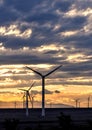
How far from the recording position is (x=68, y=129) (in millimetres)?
76750

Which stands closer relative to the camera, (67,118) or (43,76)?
(67,118)

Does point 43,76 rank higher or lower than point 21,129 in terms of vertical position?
higher

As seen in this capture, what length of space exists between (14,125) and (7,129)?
1.44 metres

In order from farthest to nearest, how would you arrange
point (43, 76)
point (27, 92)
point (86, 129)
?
point (27, 92), point (43, 76), point (86, 129)

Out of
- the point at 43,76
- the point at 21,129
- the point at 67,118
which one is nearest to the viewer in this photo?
the point at 67,118

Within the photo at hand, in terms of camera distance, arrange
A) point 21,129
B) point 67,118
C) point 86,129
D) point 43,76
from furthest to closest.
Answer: point 43,76
point 21,129
point 67,118
point 86,129

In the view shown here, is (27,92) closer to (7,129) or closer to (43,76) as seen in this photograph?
(43,76)

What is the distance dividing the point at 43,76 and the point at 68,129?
223 feet

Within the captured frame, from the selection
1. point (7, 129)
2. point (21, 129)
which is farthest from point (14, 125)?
point (21, 129)

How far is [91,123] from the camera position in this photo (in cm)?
7669

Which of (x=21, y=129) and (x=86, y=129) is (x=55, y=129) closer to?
(x=86, y=129)

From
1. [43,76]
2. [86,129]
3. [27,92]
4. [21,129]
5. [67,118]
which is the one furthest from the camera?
[27,92]

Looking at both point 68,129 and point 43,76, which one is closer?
point 68,129

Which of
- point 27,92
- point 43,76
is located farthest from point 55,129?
point 27,92
